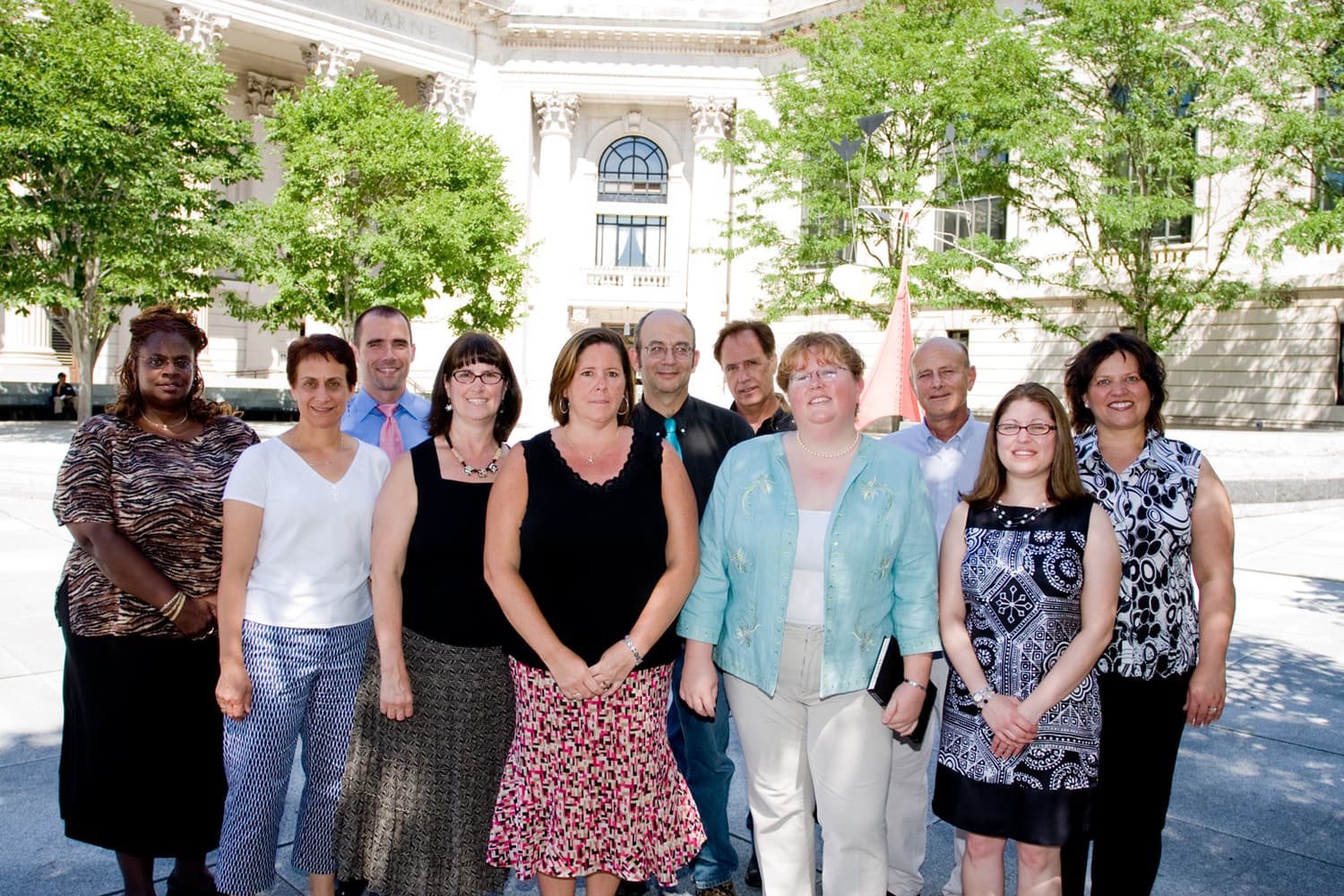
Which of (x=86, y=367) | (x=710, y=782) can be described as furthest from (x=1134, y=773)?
(x=86, y=367)

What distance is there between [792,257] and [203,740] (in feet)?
77.1

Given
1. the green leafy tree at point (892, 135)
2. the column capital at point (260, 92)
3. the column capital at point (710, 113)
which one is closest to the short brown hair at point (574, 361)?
the green leafy tree at point (892, 135)

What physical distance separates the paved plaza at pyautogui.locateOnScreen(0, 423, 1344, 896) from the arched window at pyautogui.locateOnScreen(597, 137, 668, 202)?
3578 centimetres

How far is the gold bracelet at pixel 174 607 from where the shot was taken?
335 centimetres

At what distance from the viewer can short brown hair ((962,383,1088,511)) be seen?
319cm

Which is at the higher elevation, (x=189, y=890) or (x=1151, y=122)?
(x=1151, y=122)

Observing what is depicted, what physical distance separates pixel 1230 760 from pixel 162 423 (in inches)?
209

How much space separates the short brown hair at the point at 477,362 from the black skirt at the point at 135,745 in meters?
1.15

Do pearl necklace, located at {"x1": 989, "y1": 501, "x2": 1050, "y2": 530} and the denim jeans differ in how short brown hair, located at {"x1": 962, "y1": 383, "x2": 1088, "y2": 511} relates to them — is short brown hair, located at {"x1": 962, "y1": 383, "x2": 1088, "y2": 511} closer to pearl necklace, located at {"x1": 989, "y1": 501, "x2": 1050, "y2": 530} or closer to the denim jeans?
pearl necklace, located at {"x1": 989, "y1": 501, "x2": 1050, "y2": 530}

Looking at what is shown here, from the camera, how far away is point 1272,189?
25.0 metres

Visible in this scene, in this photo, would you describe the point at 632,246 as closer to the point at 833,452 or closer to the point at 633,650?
the point at 833,452

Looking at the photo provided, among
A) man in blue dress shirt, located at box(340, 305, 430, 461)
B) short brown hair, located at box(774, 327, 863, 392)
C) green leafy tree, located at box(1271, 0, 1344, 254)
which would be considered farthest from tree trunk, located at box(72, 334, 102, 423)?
green leafy tree, located at box(1271, 0, 1344, 254)

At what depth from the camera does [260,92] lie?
3922 centimetres

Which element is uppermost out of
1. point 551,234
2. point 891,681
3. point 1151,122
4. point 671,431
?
point 551,234
